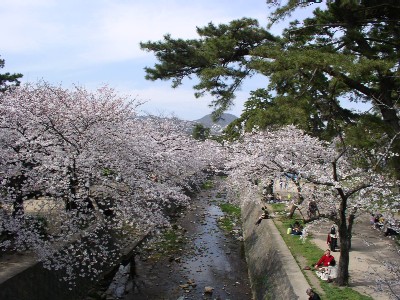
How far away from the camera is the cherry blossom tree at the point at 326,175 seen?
10.7m

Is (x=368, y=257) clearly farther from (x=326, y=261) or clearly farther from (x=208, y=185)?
(x=208, y=185)

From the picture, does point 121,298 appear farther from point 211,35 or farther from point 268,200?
point 268,200

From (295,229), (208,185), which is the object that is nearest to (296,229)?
(295,229)

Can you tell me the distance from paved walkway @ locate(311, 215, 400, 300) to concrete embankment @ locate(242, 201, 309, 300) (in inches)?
73.4

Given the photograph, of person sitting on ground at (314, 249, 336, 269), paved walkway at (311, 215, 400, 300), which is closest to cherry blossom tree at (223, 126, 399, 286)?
person sitting on ground at (314, 249, 336, 269)

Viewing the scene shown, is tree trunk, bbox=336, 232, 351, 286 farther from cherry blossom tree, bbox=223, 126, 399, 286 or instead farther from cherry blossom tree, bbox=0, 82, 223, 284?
cherry blossom tree, bbox=0, 82, 223, 284

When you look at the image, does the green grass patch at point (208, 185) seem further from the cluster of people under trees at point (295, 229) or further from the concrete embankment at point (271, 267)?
the cluster of people under trees at point (295, 229)

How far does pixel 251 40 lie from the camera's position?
13.1 meters

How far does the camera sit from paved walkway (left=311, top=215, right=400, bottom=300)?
10.9 metres

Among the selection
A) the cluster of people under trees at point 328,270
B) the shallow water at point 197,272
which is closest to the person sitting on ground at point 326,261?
the cluster of people under trees at point 328,270

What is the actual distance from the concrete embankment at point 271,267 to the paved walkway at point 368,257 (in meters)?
1.86

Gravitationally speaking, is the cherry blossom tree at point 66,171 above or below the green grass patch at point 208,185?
above

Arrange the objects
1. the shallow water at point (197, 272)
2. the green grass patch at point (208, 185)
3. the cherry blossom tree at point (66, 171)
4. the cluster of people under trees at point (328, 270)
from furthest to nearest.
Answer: the green grass patch at point (208, 185) < the shallow water at point (197, 272) < the cluster of people under trees at point (328, 270) < the cherry blossom tree at point (66, 171)

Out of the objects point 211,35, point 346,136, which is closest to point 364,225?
point 346,136
